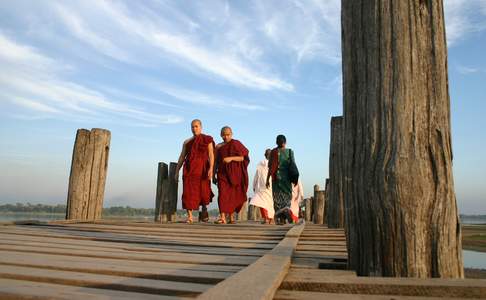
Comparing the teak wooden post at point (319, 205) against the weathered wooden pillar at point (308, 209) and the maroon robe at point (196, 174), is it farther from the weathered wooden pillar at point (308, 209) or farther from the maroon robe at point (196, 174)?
the maroon robe at point (196, 174)

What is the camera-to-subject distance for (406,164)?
172 centimetres

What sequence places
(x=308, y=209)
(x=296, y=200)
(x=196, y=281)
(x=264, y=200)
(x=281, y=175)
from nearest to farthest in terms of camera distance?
(x=196, y=281), (x=281, y=175), (x=264, y=200), (x=296, y=200), (x=308, y=209)

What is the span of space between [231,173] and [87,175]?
8.00 feet

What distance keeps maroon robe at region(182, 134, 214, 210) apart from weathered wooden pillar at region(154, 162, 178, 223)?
0.64 m

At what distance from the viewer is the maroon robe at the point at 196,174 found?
7.07m

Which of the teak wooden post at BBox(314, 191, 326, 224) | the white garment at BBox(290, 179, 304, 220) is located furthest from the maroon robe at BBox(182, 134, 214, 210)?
the teak wooden post at BBox(314, 191, 326, 224)

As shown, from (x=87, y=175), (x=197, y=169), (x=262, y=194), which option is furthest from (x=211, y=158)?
(x=87, y=175)

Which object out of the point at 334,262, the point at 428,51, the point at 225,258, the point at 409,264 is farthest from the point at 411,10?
the point at 225,258

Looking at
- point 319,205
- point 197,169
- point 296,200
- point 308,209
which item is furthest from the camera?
point 308,209

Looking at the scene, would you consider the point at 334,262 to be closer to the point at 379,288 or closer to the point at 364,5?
the point at 379,288

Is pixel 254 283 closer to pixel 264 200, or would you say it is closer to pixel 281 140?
pixel 281 140

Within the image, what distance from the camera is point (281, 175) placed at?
7.00 metres

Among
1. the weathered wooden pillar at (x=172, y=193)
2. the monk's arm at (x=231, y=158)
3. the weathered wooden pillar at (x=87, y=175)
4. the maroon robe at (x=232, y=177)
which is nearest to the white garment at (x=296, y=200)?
the maroon robe at (x=232, y=177)

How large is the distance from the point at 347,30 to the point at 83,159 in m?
4.61
